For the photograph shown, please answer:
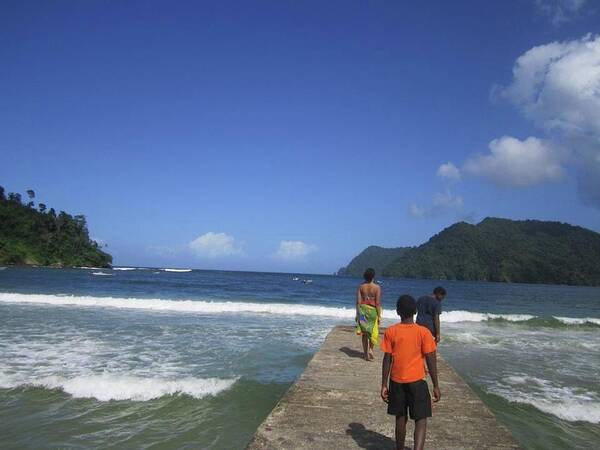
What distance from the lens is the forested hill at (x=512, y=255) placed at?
422 feet

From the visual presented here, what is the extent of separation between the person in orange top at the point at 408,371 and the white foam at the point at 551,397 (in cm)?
509

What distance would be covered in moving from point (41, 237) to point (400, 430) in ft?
402

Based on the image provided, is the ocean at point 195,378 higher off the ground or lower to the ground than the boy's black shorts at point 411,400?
lower

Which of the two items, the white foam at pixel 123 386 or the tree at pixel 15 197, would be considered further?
the tree at pixel 15 197

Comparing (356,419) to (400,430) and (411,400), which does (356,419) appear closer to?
(400,430)

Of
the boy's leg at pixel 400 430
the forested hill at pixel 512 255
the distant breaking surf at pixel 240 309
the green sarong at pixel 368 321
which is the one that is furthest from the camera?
the forested hill at pixel 512 255

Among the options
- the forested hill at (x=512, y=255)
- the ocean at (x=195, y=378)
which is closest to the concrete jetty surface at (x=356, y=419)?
the ocean at (x=195, y=378)

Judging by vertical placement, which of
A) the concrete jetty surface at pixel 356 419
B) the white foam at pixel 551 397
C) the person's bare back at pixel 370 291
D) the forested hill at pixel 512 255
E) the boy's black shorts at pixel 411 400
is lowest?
the white foam at pixel 551 397

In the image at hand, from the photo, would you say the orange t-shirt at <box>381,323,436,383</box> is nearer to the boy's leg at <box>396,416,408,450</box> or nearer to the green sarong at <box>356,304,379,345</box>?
the boy's leg at <box>396,416,408,450</box>

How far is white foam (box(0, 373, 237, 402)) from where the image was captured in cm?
775

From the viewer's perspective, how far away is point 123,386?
8031 millimetres

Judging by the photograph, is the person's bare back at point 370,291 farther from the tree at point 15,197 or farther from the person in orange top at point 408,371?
the tree at point 15,197

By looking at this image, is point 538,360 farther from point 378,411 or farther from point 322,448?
point 322,448

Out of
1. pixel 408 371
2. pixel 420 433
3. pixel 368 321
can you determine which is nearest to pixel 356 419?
pixel 420 433
